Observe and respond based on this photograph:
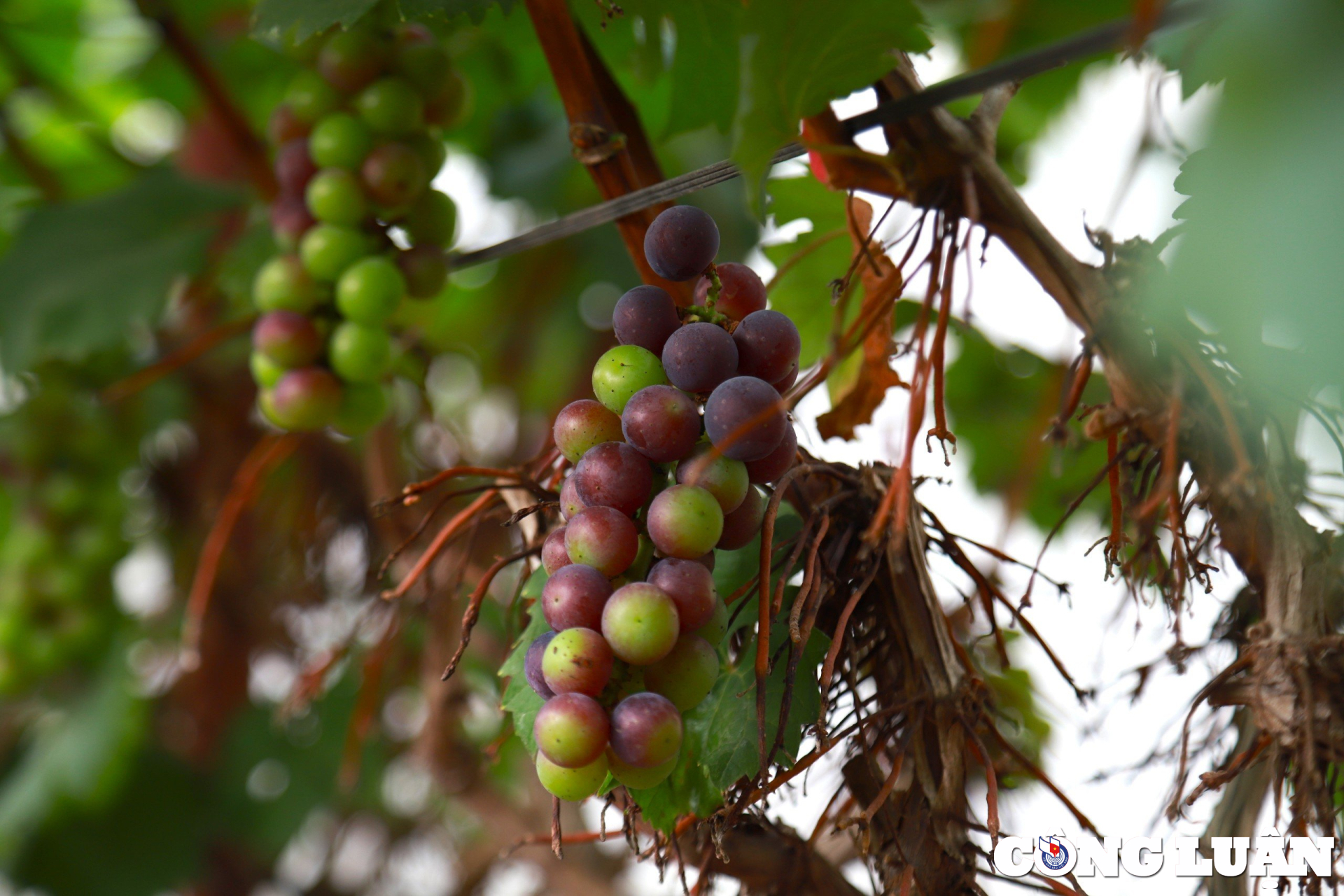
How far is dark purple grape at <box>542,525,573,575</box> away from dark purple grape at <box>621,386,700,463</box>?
0.14 ft

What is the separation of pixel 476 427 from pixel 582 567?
37.9 inches

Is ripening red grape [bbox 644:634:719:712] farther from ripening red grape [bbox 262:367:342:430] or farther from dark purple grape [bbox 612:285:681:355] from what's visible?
ripening red grape [bbox 262:367:342:430]

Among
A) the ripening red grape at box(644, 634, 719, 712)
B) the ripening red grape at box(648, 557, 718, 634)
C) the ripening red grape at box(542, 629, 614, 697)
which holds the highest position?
the ripening red grape at box(648, 557, 718, 634)

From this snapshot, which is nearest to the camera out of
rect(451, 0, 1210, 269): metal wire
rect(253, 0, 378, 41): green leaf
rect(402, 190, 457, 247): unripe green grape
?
rect(451, 0, 1210, 269): metal wire

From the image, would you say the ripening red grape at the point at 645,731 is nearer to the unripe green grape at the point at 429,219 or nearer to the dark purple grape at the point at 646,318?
the dark purple grape at the point at 646,318

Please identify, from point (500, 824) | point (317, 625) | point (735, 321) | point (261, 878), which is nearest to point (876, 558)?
point (735, 321)

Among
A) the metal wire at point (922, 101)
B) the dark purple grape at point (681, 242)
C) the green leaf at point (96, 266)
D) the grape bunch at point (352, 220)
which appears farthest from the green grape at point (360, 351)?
the green leaf at point (96, 266)

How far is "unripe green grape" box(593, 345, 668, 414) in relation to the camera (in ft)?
0.95

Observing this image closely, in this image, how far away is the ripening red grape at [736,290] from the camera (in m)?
0.31

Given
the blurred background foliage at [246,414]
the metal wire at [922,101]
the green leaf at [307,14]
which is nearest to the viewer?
the metal wire at [922,101]

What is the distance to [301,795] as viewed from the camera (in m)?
0.97

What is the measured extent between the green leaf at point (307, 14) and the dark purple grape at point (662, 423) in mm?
216

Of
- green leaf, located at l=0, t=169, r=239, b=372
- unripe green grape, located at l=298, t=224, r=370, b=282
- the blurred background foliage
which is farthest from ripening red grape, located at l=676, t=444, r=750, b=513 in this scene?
green leaf, located at l=0, t=169, r=239, b=372

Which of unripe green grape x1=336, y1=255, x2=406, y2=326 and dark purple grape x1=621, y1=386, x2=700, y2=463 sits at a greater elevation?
unripe green grape x1=336, y1=255, x2=406, y2=326
